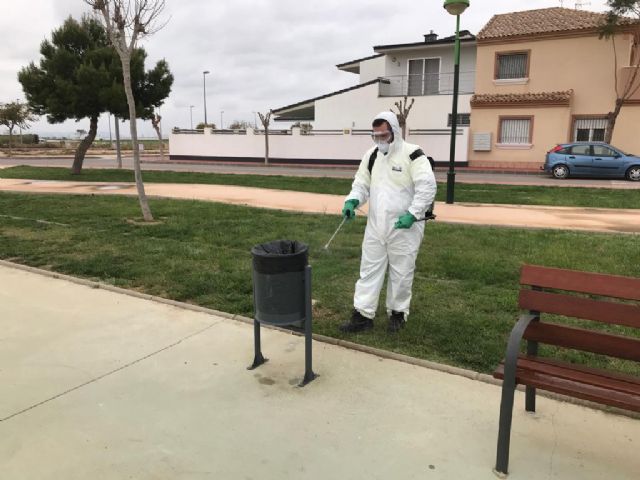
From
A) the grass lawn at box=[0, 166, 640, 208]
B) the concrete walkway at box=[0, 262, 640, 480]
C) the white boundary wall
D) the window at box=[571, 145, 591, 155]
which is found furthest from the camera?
the white boundary wall

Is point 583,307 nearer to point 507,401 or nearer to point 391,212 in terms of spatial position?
point 507,401

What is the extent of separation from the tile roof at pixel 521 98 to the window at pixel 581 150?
4.36 m

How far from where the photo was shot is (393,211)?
167 inches

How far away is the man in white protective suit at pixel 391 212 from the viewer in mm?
4121

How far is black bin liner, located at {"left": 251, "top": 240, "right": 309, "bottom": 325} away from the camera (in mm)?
3548

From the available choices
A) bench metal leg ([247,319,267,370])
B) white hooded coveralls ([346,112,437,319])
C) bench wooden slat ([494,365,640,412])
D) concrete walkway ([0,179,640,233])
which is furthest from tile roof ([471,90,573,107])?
bench wooden slat ([494,365,640,412])

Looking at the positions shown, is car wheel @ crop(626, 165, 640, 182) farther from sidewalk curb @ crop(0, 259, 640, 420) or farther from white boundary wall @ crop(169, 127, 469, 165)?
sidewalk curb @ crop(0, 259, 640, 420)

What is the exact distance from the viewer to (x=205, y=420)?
313cm

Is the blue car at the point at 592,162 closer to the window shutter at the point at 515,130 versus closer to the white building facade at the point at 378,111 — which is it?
the window shutter at the point at 515,130

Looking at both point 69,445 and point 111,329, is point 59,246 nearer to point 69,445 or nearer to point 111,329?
point 111,329

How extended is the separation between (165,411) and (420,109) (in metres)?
Answer: 28.5

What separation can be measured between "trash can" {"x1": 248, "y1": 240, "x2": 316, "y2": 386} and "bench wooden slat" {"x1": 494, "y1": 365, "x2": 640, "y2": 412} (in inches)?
52.3

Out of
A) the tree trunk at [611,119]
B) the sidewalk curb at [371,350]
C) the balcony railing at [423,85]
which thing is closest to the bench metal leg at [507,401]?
the sidewalk curb at [371,350]

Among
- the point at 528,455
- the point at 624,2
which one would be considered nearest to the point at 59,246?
the point at 528,455
